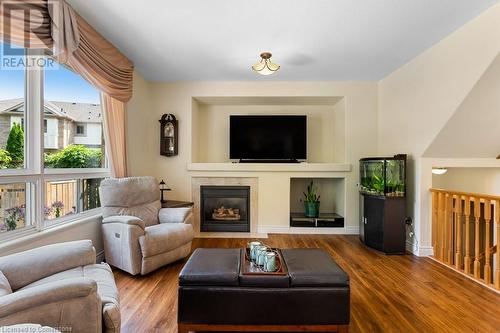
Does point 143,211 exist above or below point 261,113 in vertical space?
below

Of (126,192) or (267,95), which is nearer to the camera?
(126,192)

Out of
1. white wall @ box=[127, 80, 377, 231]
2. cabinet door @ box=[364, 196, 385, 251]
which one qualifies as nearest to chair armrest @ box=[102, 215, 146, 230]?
white wall @ box=[127, 80, 377, 231]

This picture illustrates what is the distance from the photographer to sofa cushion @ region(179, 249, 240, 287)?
1.67m

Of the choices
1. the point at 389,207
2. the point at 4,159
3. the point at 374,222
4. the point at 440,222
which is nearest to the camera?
the point at 4,159

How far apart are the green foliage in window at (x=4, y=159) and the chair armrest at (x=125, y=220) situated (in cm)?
104

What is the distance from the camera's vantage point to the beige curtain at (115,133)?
3.05 m

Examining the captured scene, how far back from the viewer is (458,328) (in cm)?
184

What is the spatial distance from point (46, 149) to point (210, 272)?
81.3 inches

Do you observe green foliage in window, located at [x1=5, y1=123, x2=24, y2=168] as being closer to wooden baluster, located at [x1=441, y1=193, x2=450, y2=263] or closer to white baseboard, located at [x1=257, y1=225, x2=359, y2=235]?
white baseboard, located at [x1=257, y1=225, x2=359, y2=235]

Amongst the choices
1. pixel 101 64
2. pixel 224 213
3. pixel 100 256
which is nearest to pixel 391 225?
pixel 224 213

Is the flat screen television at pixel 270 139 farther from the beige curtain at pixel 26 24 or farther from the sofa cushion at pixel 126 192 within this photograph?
the beige curtain at pixel 26 24

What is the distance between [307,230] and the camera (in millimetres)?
4301

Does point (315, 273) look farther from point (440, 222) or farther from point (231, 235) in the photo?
point (231, 235)

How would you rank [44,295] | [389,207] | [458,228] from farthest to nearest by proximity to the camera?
[389,207] < [458,228] < [44,295]
